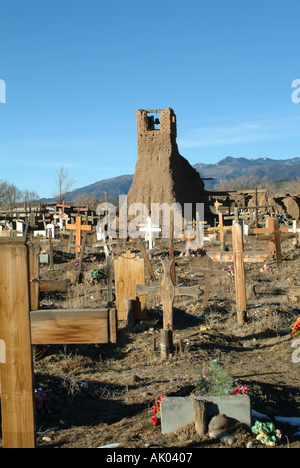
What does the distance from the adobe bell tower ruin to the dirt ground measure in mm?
17529

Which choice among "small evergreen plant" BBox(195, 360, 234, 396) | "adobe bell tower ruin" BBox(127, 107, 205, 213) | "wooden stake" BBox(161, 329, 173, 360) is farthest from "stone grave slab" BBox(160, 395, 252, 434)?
"adobe bell tower ruin" BBox(127, 107, 205, 213)

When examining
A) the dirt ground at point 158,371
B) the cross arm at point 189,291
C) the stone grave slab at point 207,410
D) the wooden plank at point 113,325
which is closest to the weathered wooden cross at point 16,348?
the wooden plank at point 113,325

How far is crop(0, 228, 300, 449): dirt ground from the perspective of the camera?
12.0 feet

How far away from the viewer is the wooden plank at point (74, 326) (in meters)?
2.53

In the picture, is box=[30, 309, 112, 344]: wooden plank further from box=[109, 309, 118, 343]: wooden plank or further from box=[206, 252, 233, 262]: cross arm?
box=[206, 252, 233, 262]: cross arm

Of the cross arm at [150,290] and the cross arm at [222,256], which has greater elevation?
the cross arm at [222,256]

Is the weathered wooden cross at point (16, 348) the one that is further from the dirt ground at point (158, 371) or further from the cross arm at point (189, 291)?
the cross arm at point (189, 291)

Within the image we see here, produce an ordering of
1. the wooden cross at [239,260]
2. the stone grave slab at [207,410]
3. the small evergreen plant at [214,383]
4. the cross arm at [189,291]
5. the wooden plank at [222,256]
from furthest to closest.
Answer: the wooden plank at [222,256], the wooden cross at [239,260], the cross arm at [189,291], the small evergreen plant at [214,383], the stone grave slab at [207,410]

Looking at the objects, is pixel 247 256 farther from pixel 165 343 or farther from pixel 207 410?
pixel 207 410

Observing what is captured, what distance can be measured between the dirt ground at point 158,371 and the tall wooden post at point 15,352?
1130 millimetres

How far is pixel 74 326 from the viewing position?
8.45ft

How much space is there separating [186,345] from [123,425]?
3.17m

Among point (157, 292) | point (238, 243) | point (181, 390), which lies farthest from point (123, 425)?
point (238, 243)
